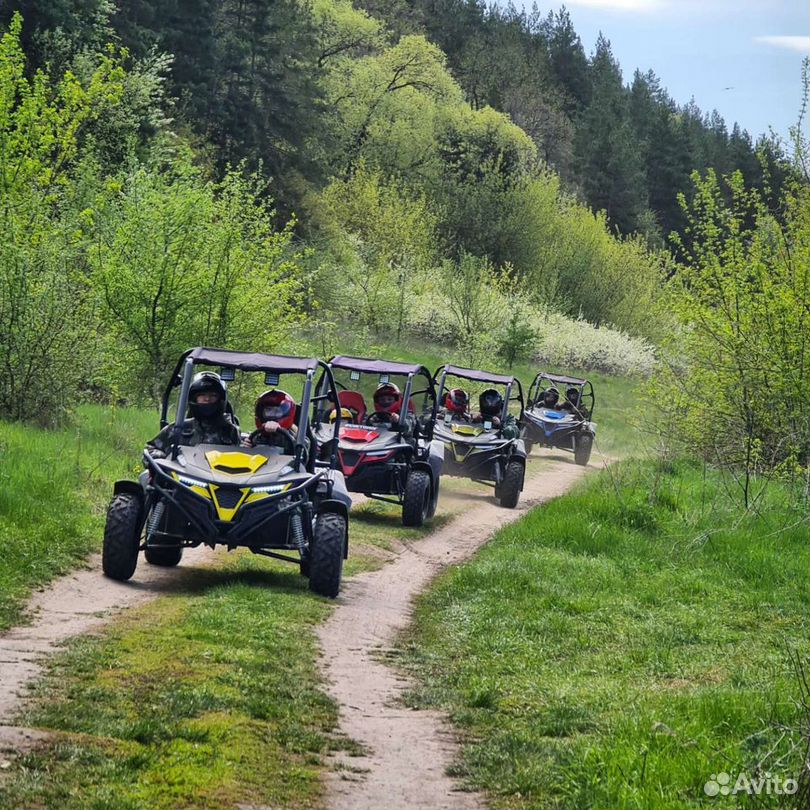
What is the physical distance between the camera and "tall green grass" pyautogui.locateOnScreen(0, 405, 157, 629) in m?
11.3

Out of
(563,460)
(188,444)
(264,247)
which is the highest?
(264,247)

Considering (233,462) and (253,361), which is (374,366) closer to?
(253,361)

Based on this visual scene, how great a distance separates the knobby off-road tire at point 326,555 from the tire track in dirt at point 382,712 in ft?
0.69

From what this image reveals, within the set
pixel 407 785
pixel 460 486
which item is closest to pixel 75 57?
pixel 460 486

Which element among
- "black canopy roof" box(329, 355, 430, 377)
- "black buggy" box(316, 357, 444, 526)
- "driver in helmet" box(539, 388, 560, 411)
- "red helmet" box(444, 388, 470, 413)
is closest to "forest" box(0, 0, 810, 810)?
"black buggy" box(316, 357, 444, 526)

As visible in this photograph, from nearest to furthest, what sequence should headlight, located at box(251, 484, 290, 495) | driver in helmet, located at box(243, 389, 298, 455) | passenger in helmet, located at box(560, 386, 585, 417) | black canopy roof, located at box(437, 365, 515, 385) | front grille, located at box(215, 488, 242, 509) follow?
front grille, located at box(215, 488, 242, 509)
headlight, located at box(251, 484, 290, 495)
driver in helmet, located at box(243, 389, 298, 455)
black canopy roof, located at box(437, 365, 515, 385)
passenger in helmet, located at box(560, 386, 585, 417)

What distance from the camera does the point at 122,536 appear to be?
11.3 m

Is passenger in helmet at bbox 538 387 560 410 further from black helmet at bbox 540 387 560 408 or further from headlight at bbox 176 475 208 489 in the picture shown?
headlight at bbox 176 475 208 489

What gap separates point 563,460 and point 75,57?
50.4 feet

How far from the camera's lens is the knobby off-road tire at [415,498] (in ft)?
57.5

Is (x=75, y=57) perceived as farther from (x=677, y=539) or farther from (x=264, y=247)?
(x=677, y=539)

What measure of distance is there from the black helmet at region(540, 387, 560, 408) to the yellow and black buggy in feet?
67.8

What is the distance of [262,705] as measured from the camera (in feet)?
24.6

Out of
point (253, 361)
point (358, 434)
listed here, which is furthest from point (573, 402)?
point (253, 361)
